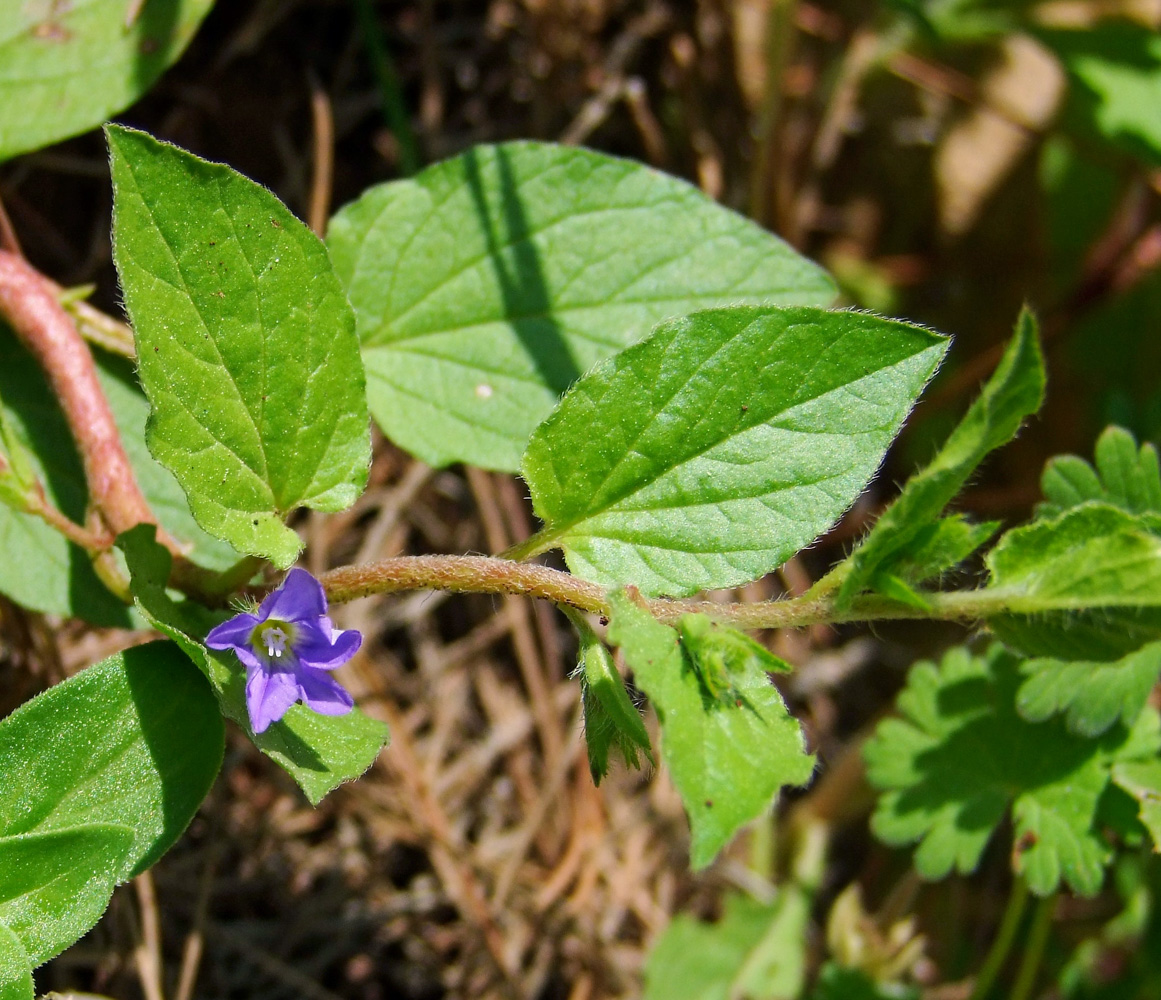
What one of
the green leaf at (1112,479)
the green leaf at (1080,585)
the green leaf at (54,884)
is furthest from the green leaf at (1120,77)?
the green leaf at (54,884)

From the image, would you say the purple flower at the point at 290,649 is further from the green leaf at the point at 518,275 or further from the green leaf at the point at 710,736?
the green leaf at the point at 518,275

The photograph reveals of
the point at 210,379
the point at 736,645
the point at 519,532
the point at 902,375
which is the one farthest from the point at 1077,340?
the point at 210,379

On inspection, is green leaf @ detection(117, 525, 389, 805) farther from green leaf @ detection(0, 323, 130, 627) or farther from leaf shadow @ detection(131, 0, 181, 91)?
leaf shadow @ detection(131, 0, 181, 91)

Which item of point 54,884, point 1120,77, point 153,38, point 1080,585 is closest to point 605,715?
point 1080,585

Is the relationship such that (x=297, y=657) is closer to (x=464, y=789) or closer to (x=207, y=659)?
(x=207, y=659)

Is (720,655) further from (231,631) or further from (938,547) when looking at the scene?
(231,631)

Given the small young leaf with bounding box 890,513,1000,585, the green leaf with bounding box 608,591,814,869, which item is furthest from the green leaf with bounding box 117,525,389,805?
the small young leaf with bounding box 890,513,1000,585
